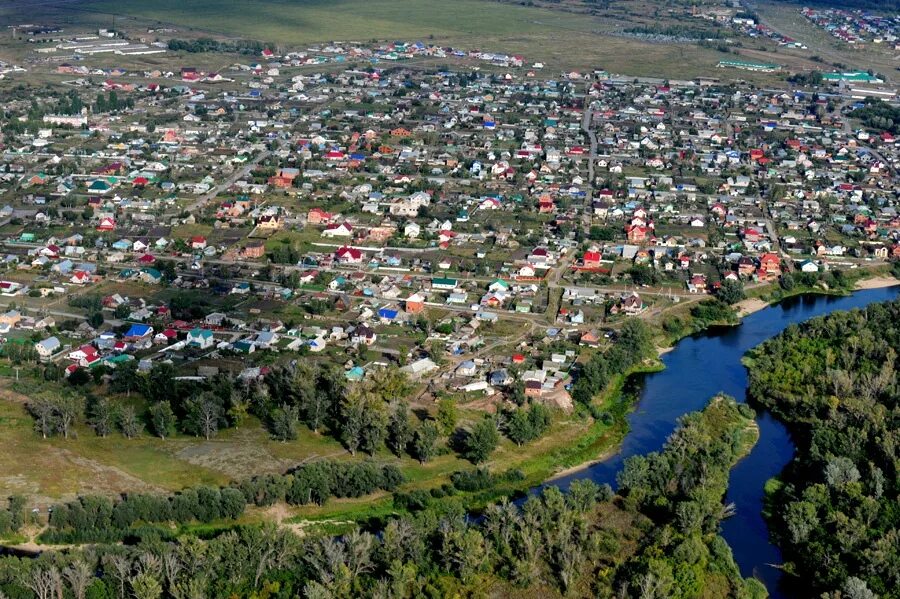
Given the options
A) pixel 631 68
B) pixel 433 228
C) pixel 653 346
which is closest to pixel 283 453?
pixel 653 346

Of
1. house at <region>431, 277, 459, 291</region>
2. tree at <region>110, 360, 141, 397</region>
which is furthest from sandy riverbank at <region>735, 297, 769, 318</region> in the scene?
tree at <region>110, 360, 141, 397</region>

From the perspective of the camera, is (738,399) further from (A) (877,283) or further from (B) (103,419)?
(B) (103,419)

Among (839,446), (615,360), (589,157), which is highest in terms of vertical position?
(589,157)

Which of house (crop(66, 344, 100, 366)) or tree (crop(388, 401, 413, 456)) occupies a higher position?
tree (crop(388, 401, 413, 456))

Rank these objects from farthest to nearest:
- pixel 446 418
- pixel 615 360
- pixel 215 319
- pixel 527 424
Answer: pixel 215 319, pixel 615 360, pixel 527 424, pixel 446 418

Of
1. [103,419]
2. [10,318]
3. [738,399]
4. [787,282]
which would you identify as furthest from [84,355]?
[787,282]

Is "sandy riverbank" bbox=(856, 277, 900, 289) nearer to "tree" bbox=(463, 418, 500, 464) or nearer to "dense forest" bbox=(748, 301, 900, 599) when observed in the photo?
"dense forest" bbox=(748, 301, 900, 599)

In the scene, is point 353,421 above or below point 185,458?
above

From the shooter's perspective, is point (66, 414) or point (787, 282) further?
point (787, 282)
